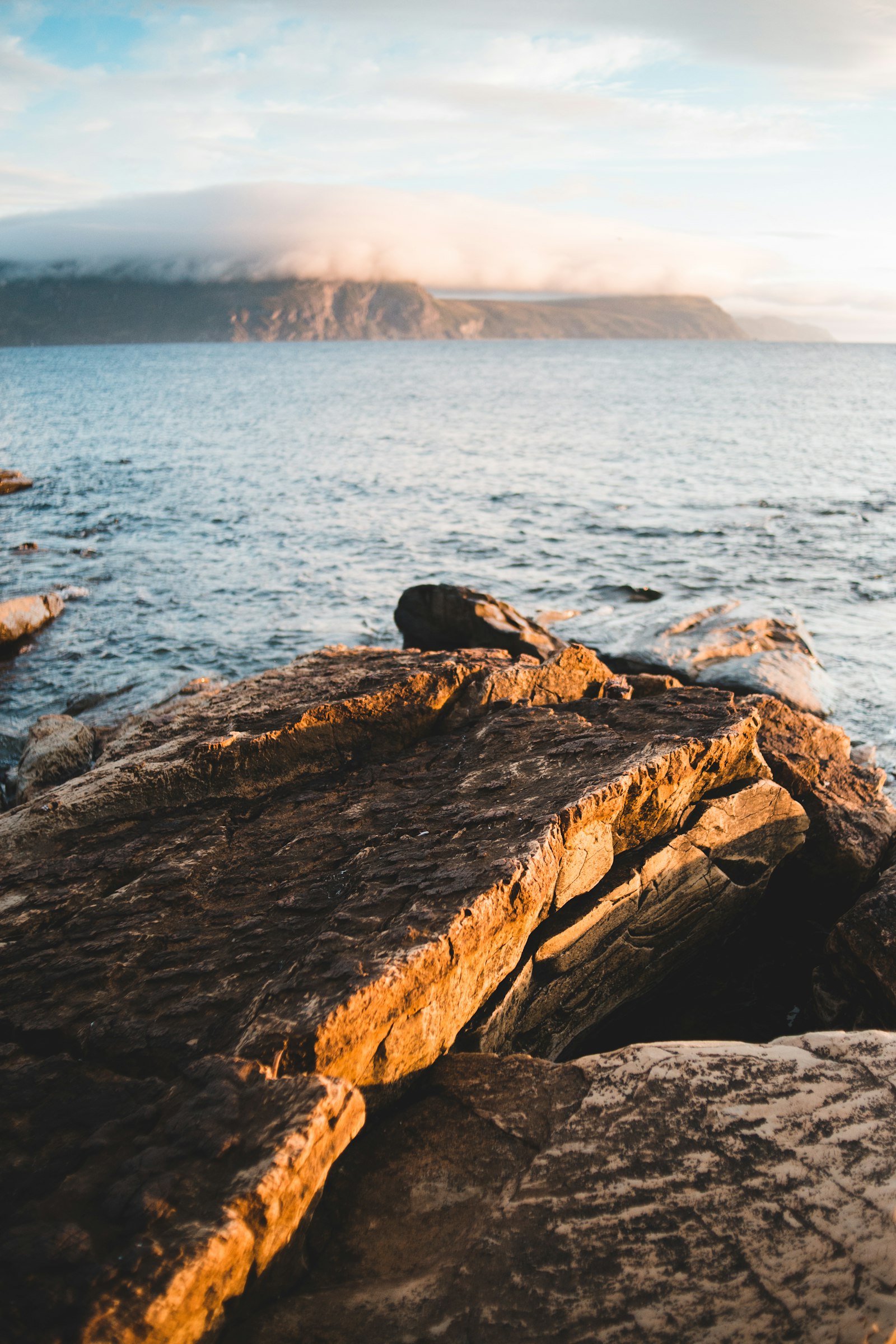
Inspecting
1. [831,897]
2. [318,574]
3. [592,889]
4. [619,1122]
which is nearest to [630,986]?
[592,889]

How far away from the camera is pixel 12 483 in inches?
1164

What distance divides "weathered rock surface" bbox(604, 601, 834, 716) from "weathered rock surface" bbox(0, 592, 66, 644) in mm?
10594

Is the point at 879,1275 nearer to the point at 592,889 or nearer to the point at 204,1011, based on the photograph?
the point at 592,889

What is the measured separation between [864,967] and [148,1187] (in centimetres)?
456

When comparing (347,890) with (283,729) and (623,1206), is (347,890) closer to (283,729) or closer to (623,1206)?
(283,729)

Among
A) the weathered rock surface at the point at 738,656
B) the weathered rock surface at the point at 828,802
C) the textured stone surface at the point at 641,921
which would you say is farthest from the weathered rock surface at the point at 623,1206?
the weathered rock surface at the point at 738,656

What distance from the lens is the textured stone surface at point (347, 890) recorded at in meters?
3.73

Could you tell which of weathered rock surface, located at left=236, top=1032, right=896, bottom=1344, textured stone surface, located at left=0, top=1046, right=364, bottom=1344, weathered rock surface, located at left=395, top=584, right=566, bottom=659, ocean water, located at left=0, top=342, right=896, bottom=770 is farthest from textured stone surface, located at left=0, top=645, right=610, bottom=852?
ocean water, located at left=0, top=342, right=896, bottom=770

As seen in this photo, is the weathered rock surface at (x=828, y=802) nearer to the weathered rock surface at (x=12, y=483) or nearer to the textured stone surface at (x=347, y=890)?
the textured stone surface at (x=347, y=890)

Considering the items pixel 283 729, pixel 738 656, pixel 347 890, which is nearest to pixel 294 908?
pixel 347 890

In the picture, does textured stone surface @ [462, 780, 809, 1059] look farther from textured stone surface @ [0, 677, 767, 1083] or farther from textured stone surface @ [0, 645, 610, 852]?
textured stone surface @ [0, 645, 610, 852]

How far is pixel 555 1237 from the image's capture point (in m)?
3.16

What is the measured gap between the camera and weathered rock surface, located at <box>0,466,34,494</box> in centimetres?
2903

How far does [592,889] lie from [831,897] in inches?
110
